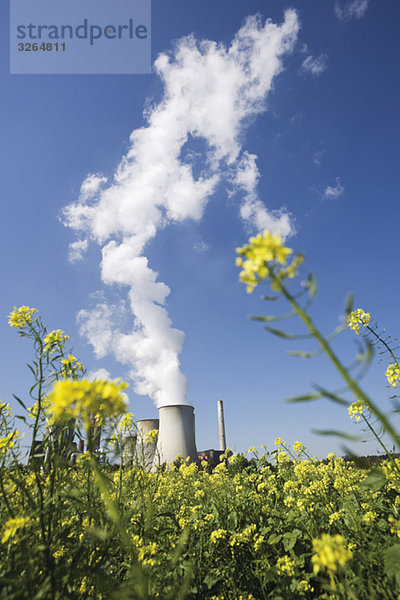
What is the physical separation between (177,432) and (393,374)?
75.5 feet

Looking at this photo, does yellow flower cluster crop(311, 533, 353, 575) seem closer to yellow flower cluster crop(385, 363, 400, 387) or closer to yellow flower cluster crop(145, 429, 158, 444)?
yellow flower cluster crop(385, 363, 400, 387)

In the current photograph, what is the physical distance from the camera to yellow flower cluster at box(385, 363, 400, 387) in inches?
104

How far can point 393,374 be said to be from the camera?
8.86 feet

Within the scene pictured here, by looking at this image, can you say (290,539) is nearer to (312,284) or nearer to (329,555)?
(329,555)

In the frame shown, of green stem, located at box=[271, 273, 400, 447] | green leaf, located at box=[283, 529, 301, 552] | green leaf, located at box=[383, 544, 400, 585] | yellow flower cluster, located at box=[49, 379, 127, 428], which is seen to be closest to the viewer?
green stem, located at box=[271, 273, 400, 447]

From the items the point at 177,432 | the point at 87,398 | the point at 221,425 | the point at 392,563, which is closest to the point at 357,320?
the point at 392,563

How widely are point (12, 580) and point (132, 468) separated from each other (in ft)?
6.67

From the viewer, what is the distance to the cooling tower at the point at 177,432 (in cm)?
2311

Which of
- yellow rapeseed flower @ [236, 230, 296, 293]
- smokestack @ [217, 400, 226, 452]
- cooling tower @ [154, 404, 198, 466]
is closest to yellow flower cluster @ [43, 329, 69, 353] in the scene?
yellow rapeseed flower @ [236, 230, 296, 293]

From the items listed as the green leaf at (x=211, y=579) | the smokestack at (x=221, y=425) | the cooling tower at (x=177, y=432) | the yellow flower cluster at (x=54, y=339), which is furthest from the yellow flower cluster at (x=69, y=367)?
the smokestack at (x=221, y=425)

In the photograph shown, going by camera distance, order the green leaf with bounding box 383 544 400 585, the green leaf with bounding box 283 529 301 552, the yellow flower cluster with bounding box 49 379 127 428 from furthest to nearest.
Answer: the green leaf with bounding box 283 529 301 552
the green leaf with bounding box 383 544 400 585
the yellow flower cluster with bounding box 49 379 127 428

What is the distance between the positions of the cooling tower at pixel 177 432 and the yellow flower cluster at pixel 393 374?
74.2 ft

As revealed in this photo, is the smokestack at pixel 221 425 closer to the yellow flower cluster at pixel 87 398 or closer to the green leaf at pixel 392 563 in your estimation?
the green leaf at pixel 392 563

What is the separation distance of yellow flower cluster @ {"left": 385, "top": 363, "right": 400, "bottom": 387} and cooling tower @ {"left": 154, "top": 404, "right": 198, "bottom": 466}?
891 inches
